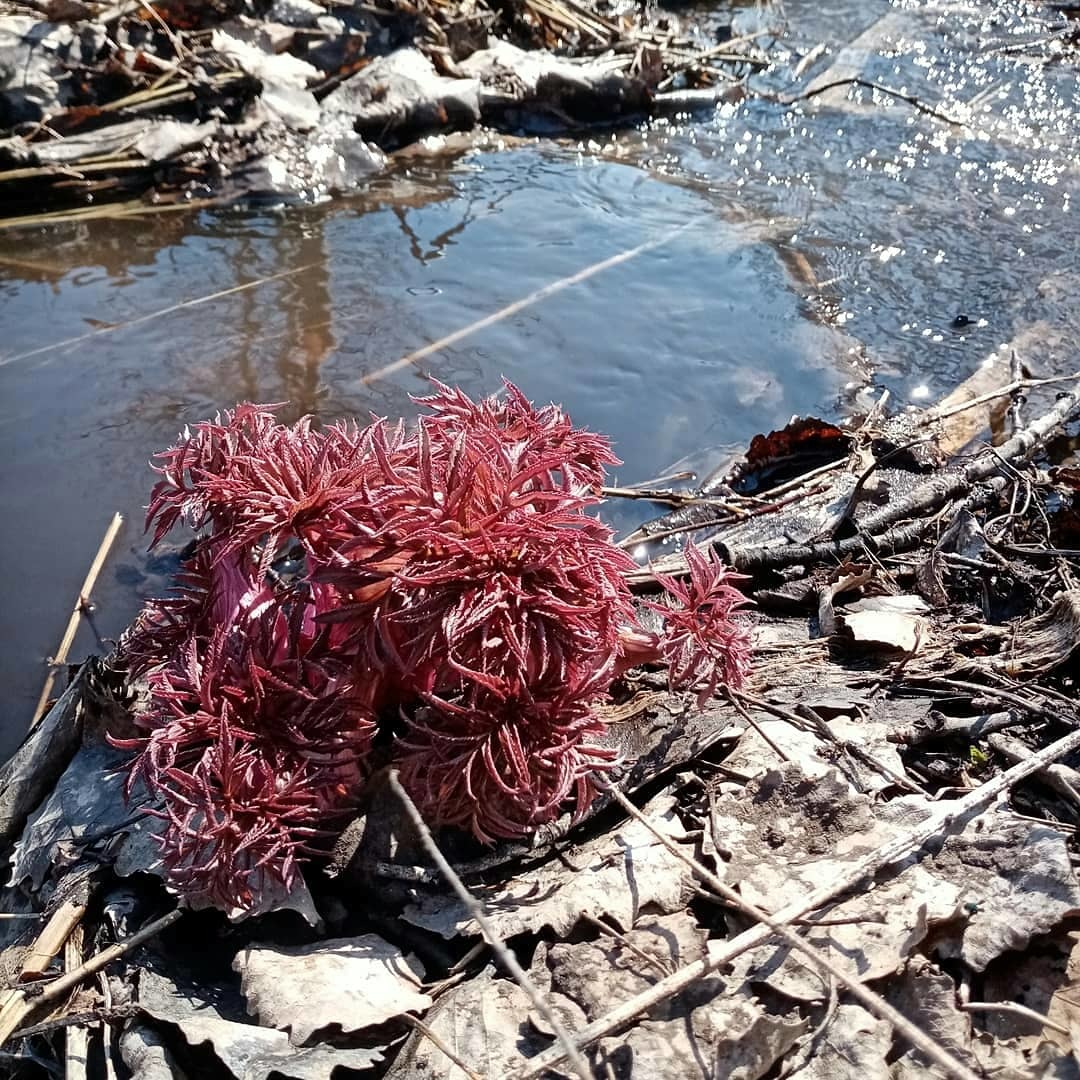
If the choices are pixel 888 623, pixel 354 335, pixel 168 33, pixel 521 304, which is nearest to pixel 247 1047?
pixel 888 623

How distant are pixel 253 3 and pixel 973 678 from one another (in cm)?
747

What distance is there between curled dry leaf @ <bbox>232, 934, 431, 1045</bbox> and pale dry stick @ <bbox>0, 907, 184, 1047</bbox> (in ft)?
0.61

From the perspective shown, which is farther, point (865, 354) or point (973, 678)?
point (865, 354)

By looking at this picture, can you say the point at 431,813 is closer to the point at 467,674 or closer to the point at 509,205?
the point at 467,674

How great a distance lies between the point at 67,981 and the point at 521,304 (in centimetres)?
411

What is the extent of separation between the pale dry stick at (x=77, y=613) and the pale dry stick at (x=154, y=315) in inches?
59.0

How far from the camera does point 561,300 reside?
5.36m

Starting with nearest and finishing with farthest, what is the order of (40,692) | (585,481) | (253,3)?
(585,481) → (40,692) → (253,3)

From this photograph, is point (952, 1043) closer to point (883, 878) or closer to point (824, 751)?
point (883, 878)

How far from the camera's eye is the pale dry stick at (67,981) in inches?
74.4

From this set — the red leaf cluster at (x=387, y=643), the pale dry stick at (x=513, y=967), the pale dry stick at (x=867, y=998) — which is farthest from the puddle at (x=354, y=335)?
the pale dry stick at (x=867, y=998)

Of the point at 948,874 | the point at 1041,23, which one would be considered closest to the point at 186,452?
the point at 948,874

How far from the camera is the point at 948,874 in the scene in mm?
A: 1898

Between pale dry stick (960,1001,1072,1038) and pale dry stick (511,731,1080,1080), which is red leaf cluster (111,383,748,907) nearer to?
pale dry stick (511,731,1080,1080)
